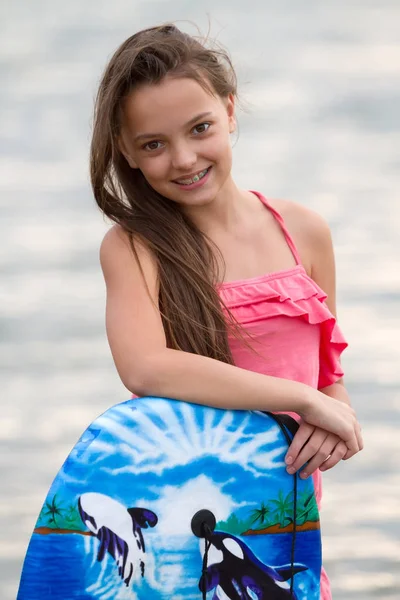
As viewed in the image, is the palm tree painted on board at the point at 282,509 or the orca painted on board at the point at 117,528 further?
the palm tree painted on board at the point at 282,509

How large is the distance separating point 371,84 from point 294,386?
17.0 feet

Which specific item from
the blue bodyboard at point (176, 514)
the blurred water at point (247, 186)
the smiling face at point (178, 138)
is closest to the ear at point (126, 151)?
the smiling face at point (178, 138)

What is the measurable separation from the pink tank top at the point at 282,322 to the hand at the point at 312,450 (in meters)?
0.15

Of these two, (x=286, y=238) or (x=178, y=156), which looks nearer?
A: (x=178, y=156)

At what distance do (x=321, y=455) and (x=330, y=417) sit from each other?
68 millimetres

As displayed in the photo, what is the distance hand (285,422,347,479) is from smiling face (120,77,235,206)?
0.48 m

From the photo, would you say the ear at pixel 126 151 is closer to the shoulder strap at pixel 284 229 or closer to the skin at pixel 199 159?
the skin at pixel 199 159

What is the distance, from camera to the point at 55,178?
256 inches

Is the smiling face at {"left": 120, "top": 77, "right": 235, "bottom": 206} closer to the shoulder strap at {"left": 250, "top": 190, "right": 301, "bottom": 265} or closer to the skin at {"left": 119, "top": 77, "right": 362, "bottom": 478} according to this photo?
the skin at {"left": 119, "top": 77, "right": 362, "bottom": 478}

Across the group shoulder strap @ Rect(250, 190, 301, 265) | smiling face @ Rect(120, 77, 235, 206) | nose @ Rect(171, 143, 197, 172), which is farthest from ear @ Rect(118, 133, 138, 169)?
shoulder strap @ Rect(250, 190, 301, 265)

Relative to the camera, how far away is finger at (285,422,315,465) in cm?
209

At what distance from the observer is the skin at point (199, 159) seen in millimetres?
2129

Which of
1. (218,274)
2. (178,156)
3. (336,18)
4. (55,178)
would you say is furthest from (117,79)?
(336,18)

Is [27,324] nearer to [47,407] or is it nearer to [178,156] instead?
[47,407]
